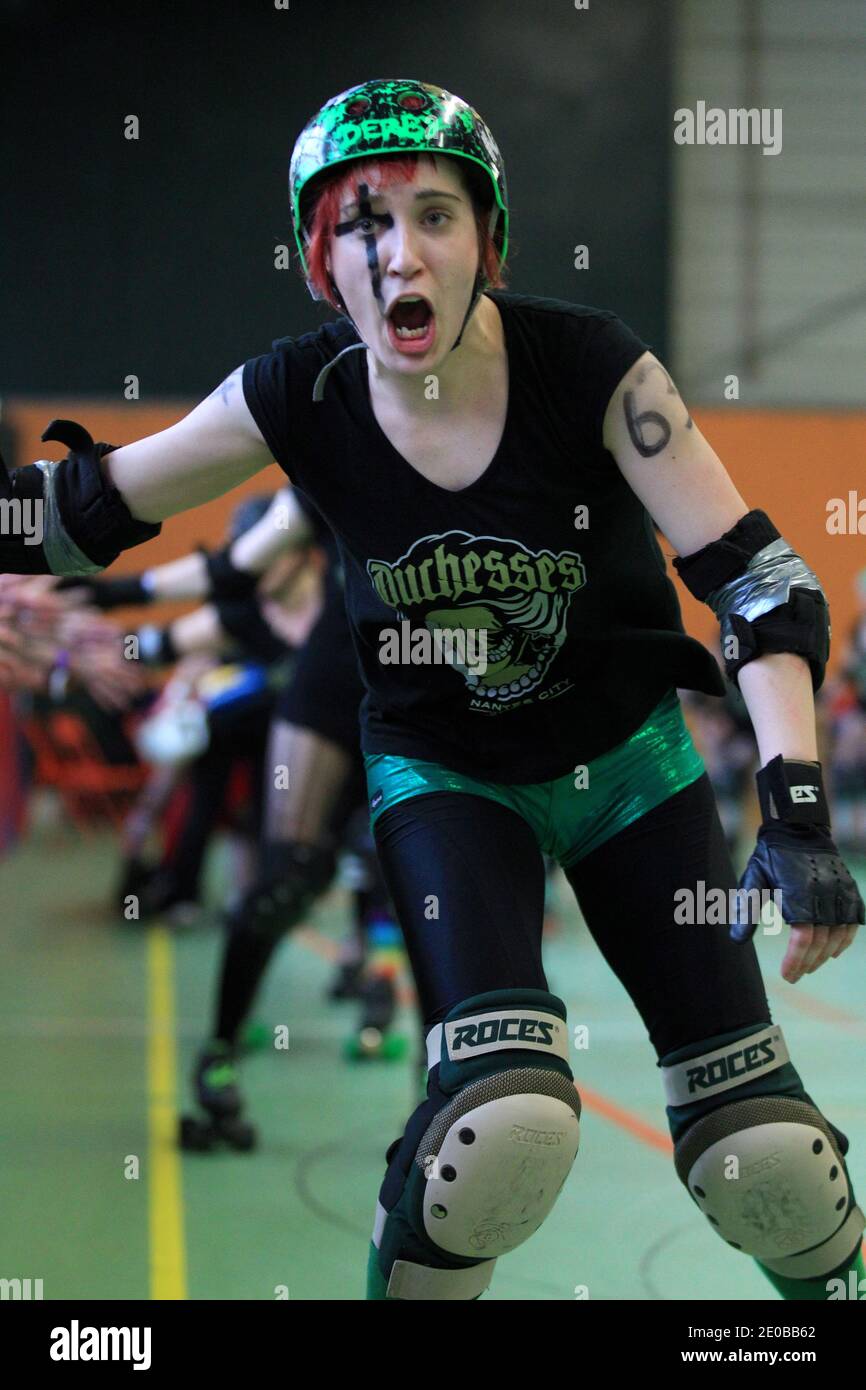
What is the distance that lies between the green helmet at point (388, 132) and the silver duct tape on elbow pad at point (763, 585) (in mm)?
602

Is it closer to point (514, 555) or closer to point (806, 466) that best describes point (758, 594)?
point (514, 555)

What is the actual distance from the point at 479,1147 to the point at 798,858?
52cm

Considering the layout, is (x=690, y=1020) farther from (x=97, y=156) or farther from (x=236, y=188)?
(x=97, y=156)

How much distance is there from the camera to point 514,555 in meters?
1.86

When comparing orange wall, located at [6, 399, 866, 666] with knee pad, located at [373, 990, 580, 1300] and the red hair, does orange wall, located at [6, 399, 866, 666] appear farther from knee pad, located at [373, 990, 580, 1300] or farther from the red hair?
knee pad, located at [373, 990, 580, 1300]

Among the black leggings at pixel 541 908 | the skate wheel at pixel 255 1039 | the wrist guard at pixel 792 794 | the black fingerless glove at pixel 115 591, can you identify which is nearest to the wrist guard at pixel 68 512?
the black leggings at pixel 541 908

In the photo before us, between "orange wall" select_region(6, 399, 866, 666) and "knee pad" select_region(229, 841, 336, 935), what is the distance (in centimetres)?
716

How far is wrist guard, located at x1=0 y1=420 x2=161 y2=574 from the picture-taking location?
206cm

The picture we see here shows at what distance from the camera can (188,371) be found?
11.2 m

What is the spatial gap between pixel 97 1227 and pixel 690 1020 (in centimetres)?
153

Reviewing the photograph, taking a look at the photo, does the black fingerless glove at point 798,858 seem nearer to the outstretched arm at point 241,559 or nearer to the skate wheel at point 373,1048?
the outstretched arm at point 241,559

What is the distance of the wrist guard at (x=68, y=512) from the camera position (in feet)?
6.75

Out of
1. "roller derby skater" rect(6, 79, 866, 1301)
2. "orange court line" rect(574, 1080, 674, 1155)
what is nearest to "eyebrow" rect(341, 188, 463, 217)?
"roller derby skater" rect(6, 79, 866, 1301)
